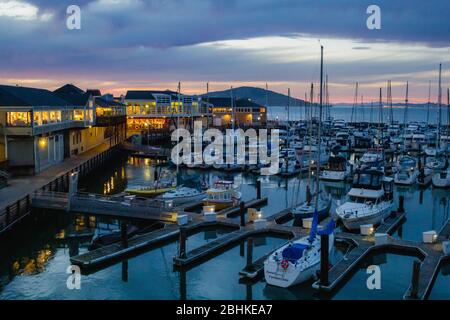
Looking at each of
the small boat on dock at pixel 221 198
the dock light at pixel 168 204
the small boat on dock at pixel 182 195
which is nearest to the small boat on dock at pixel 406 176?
the small boat on dock at pixel 221 198

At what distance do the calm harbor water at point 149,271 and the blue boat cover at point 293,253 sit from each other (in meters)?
1.30

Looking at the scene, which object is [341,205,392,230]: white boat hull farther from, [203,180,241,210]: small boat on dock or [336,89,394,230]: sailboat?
[203,180,241,210]: small boat on dock

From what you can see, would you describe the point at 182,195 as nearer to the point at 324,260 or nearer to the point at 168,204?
the point at 168,204

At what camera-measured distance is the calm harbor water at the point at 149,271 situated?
67.7ft

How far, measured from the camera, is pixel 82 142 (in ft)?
199

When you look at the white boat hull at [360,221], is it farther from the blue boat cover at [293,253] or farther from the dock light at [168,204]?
the dock light at [168,204]

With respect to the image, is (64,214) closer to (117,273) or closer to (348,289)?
(117,273)

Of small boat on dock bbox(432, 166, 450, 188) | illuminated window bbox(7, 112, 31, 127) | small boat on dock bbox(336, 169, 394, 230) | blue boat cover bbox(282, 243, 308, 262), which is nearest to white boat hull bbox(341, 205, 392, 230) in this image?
small boat on dock bbox(336, 169, 394, 230)

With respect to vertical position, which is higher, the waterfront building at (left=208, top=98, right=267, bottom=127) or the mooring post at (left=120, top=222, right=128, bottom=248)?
Answer: the waterfront building at (left=208, top=98, right=267, bottom=127)

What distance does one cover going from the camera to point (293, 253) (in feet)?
68.2

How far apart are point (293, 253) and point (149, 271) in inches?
288

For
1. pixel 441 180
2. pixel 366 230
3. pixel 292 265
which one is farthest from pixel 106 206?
pixel 441 180

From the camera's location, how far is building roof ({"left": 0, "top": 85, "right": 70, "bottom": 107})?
136ft

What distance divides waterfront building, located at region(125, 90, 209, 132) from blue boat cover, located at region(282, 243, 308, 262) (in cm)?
7034
